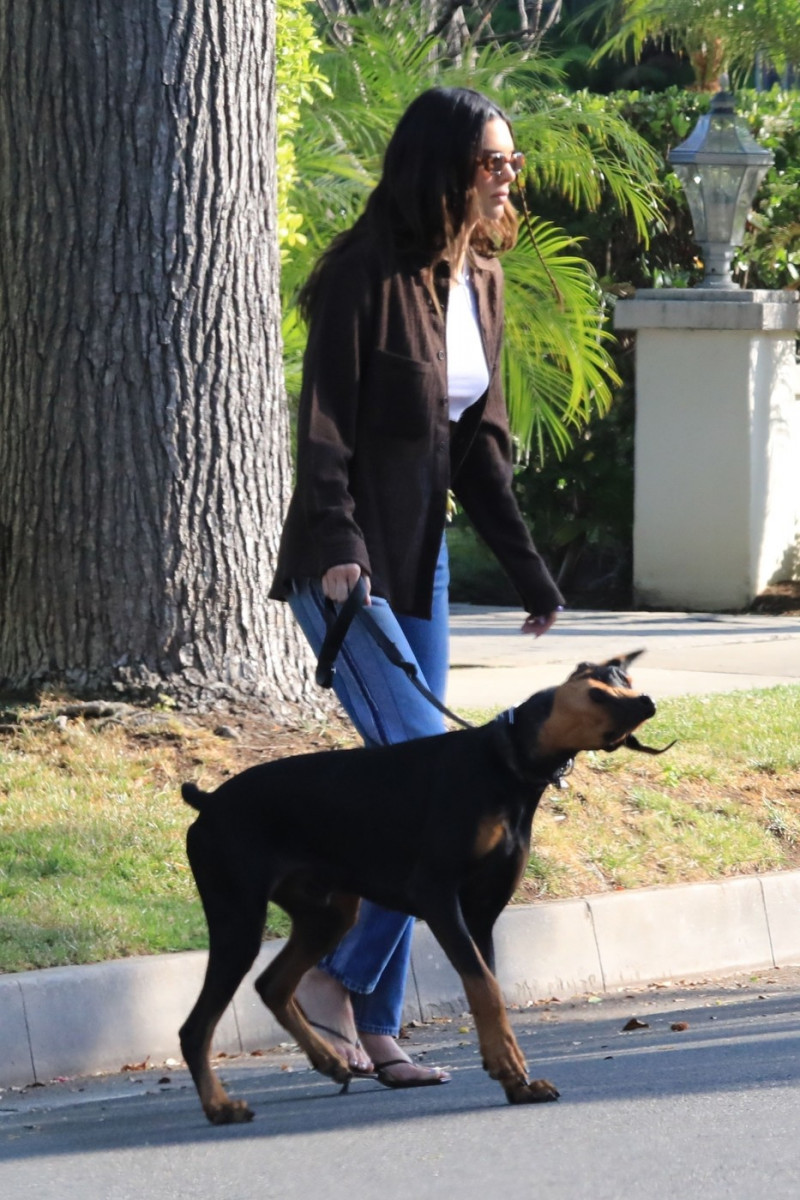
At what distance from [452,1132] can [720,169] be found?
29.1ft

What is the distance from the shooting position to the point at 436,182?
429cm

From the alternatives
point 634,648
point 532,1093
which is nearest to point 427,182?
point 532,1093

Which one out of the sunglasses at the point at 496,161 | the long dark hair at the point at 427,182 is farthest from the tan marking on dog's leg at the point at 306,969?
the sunglasses at the point at 496,161

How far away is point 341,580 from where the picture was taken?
4.20 metres

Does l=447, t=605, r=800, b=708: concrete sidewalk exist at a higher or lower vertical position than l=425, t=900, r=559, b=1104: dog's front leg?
lower

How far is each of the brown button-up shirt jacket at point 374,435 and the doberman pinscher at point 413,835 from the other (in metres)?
0.42

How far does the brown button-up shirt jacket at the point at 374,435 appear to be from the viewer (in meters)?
4.26

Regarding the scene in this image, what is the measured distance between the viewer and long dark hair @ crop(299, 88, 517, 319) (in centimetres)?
429

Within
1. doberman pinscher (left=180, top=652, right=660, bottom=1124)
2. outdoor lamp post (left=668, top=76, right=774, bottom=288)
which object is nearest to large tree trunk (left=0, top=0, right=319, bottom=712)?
doberman pinscher (left=180, top=652, right=660, bottom=1124)

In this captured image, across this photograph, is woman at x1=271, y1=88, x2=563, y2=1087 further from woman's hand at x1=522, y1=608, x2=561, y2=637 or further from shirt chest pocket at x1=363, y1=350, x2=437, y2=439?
woman's hand at x1=522, y1=608, x2=561, y2=637

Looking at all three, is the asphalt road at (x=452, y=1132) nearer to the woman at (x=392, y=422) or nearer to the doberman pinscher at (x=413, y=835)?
the doberman pinscher at (x=413, y=835)

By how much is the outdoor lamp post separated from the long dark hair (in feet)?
25.8

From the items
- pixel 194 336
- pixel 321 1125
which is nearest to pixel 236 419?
pixel 194 336

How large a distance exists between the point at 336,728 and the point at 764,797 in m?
1.57
